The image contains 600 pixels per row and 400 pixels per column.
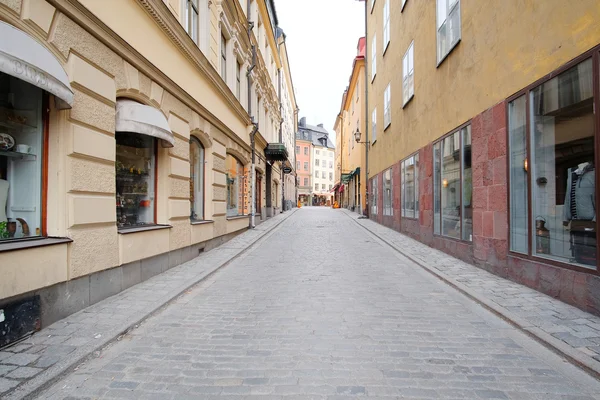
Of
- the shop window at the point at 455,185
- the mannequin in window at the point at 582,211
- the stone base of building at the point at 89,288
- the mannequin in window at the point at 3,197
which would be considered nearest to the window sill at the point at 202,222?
the stone base of building at the point at 89,288

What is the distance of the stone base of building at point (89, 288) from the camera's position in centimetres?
396

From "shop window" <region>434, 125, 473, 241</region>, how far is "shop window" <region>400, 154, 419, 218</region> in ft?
6.14

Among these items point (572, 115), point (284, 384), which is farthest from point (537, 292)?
point (284, 384)

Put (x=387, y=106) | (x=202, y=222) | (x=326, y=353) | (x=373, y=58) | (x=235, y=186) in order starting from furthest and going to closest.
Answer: (x=373, y=58)
(x=387, y=106)
(x=235, y=186)
(x=202, y=222)
(x=326, y=353)

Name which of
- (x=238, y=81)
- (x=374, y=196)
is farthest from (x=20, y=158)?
(x=374, y=196)

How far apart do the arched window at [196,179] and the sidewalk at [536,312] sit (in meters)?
5.91

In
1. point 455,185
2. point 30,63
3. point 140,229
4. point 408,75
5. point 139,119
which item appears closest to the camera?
point 30,63

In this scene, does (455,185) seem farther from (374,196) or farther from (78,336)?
(374,196)

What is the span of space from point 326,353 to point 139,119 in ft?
15.7

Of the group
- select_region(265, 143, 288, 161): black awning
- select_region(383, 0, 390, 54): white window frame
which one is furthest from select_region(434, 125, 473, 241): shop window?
select_region(265, 143, 288, 161): black awning

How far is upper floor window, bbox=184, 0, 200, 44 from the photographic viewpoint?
8.45 meters

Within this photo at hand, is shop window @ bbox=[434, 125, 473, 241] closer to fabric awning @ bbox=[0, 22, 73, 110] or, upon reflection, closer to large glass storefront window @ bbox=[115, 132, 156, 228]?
large glass storefront window @ bbox=[115, 132, 156, 228]

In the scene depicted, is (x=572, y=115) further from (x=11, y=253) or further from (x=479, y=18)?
(x=11, y=253)

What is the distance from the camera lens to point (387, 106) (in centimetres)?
1664
